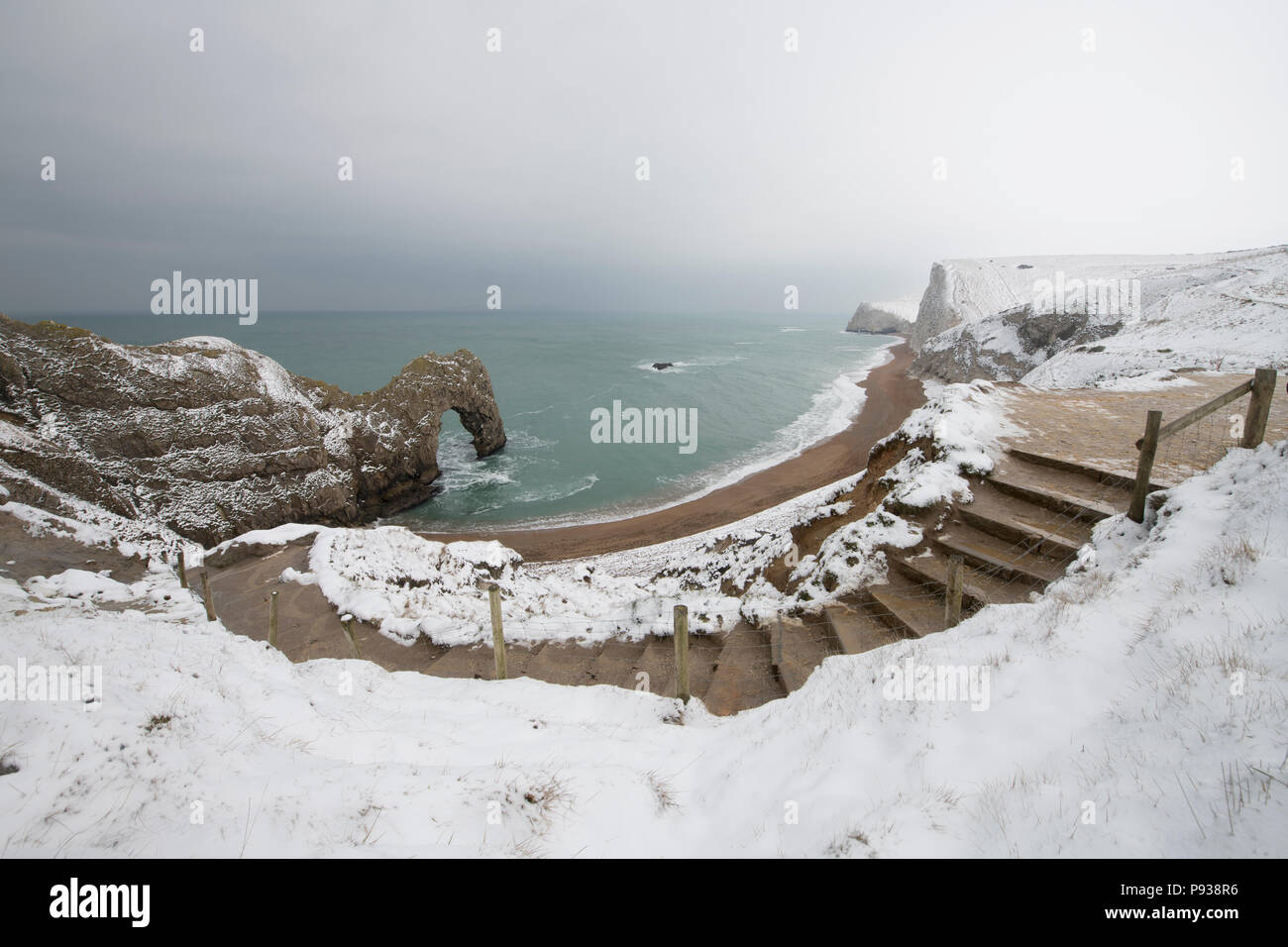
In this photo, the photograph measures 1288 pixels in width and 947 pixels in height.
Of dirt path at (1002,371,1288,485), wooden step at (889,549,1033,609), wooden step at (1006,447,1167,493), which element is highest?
dirt path at (1002,371,1288,485)

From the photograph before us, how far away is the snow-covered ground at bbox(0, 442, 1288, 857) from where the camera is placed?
8.39 ft

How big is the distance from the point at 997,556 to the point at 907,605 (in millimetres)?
1758

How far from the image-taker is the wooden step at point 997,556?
7.03 meters

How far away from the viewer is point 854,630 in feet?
24.5

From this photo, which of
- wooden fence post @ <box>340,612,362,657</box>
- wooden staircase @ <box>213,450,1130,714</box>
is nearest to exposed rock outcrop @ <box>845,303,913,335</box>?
wooden staircase @ <box>213,450,1130,714</box>

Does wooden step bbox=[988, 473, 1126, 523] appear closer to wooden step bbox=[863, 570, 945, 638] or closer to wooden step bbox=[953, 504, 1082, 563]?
wooden step bbox=[953, 504, 1082, 563]

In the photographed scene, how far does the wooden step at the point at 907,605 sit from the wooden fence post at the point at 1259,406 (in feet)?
14.5

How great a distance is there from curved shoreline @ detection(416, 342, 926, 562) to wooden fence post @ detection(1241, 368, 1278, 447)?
1695 centimetres

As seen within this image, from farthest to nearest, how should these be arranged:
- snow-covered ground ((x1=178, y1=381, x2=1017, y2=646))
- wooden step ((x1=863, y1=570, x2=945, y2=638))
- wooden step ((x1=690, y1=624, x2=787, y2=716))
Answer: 1. snow-covered ground ((x1=178, y1=381, x2=1017, y2=646))
2. wooden step ((x1=863, y1=570, x2=945, y2=638))
3. wooden step ((x1=690, y1=624, x2=787, y2=716))

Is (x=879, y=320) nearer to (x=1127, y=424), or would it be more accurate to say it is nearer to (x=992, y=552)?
(x=1127, y=424)

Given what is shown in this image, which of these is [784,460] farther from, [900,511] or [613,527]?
[900,511]

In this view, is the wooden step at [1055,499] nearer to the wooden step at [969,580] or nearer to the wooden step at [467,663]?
the wooden step at [969,580]

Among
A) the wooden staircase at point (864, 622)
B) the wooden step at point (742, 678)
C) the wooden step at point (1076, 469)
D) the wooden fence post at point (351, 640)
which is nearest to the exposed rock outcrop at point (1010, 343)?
the wooden step at point (1076, 469)

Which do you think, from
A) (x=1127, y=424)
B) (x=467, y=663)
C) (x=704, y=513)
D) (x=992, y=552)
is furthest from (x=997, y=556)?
(x=704, y=513)
